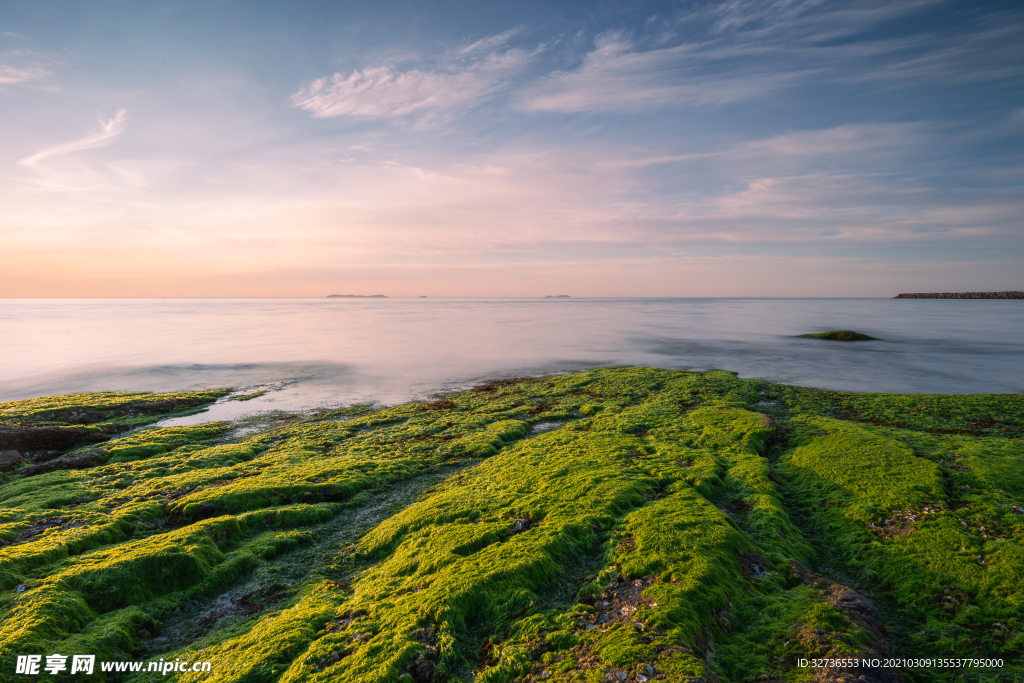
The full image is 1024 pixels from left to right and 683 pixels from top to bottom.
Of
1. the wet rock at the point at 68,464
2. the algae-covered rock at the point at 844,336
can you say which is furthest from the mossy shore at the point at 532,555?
the algae-covered rock at the point at 844,336

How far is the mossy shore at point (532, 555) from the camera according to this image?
6605 millimetres

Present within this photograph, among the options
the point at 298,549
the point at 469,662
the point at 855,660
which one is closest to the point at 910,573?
the point at 855,660

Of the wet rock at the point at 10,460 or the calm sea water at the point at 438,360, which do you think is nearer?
the wet rock at the point at 10,460

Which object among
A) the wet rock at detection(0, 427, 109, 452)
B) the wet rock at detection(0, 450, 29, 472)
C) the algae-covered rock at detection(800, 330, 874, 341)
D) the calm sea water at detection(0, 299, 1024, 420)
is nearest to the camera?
the wet rock at detection(0, 450, 29, 472)

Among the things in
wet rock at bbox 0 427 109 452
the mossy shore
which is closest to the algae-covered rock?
the mossy shore

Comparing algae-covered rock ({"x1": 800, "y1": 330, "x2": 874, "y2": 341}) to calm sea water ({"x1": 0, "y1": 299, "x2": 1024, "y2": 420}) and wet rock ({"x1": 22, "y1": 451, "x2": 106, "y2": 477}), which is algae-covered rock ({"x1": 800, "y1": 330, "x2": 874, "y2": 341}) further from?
wet rock ({"x1": 22, "y1": 451, "x2": 106, "y2": 477})

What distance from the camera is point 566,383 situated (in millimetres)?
30719

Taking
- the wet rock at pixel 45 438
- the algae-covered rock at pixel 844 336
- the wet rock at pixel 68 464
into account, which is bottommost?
the wet rock at pixel 68 464

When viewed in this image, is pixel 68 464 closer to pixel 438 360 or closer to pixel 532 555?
pixel 532 555

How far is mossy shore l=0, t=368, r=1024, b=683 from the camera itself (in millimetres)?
6605

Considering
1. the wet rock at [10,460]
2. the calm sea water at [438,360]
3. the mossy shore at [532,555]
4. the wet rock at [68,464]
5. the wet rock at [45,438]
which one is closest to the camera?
the mossy shore at [532,555]

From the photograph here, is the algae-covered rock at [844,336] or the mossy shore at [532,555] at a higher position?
the algae-covered rock at [844,336]

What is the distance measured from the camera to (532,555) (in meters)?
8.87

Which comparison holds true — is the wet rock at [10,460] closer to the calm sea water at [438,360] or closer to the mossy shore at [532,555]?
the mossy shore at [532,555]
